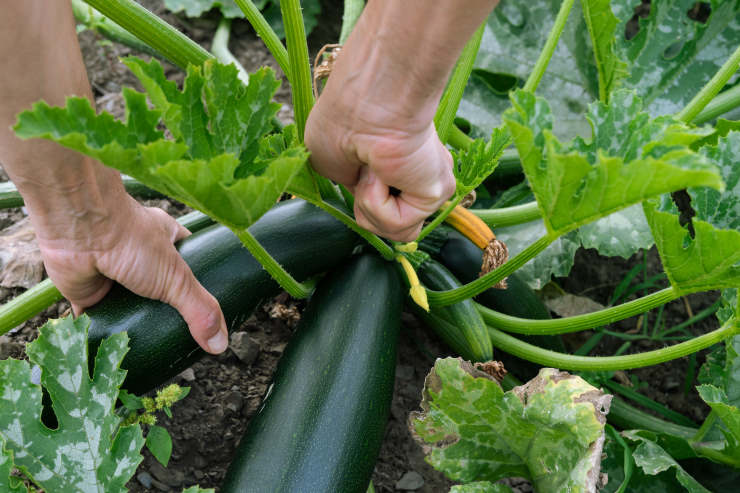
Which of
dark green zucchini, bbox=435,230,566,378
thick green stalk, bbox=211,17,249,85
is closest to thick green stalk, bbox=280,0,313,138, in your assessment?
dark green zucchini, bbox=435,230,566,378

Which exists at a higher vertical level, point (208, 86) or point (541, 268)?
point (208, 86)

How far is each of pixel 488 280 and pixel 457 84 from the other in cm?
50

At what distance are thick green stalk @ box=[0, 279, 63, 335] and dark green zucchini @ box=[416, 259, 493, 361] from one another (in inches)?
35.9

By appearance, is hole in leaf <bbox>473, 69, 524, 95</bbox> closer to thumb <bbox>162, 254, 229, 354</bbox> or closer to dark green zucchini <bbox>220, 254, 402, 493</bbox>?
dark green zucchini <bbox>220, 254, 402, 493</bbox>

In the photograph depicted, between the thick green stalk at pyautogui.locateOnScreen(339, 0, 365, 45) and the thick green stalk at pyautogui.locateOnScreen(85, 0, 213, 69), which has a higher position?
the thick green stalk at pyautogui.locateOnScreen(85, 0, 213, 69)

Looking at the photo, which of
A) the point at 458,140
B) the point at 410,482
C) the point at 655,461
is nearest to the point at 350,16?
the point at 458,140

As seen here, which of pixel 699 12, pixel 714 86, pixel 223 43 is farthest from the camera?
pixel 699 12

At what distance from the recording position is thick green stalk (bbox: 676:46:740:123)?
167 centimetres

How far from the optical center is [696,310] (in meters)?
2.25

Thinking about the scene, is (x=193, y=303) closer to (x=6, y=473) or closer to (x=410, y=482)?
(x=6, y=473)

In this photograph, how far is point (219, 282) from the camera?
1.54 metres

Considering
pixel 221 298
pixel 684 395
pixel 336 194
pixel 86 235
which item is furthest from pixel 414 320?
pixel 86 235

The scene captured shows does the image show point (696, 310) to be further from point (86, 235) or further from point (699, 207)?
point (86, 235)

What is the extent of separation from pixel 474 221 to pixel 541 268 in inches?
13.6
